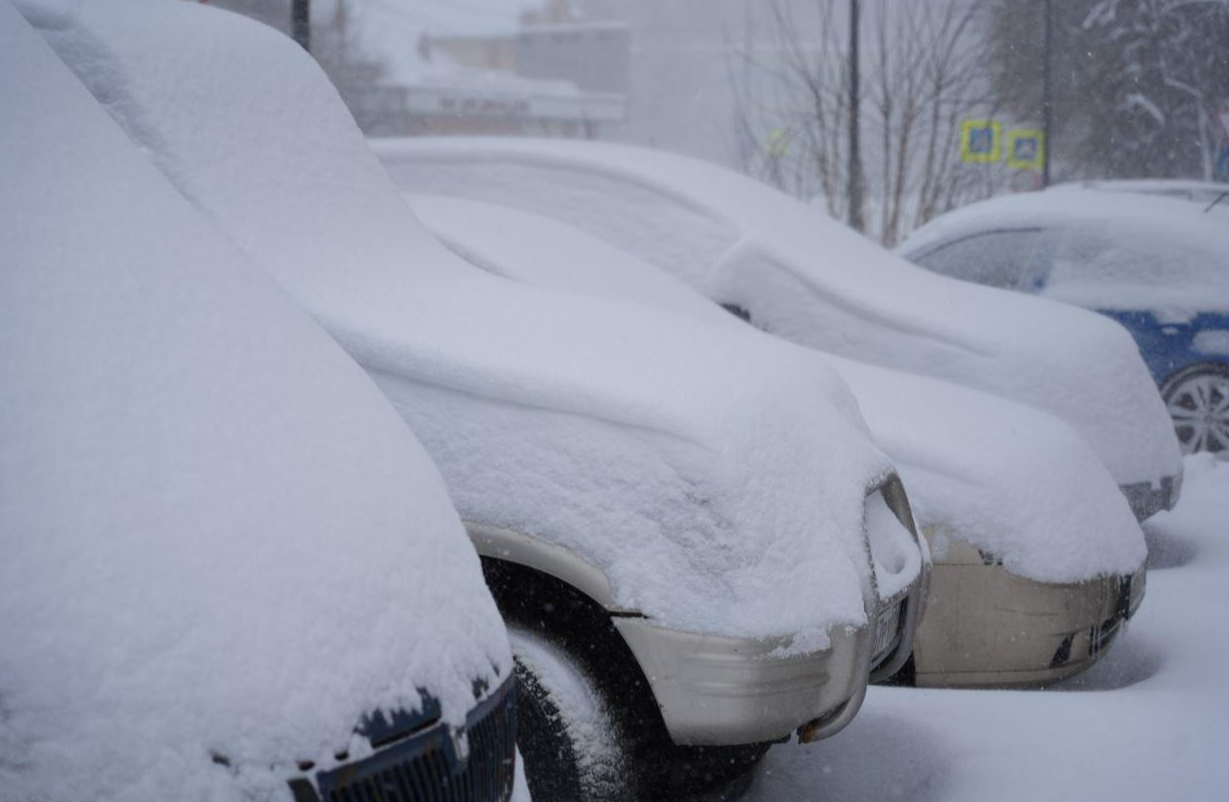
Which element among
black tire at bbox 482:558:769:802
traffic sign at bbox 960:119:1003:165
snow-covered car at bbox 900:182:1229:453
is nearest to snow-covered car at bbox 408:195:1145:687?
black tire at bbox 482:558:769:802

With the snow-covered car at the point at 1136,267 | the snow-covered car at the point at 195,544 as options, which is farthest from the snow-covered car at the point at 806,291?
the snow-covered car at the point at 195,544

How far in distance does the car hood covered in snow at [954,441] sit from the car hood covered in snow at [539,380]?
0.58m

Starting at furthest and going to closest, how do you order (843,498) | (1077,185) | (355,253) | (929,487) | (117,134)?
(1077,185) → (929,487) → (355,253) → (843,498) → (117,134)

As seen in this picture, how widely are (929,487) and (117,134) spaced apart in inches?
95.7

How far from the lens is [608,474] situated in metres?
2.88

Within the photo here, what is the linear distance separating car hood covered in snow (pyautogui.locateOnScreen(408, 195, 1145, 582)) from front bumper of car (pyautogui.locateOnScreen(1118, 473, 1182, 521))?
1.20 m

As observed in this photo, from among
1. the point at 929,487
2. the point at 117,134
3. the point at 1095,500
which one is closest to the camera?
the point at 117,134

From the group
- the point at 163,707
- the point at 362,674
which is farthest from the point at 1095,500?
the point at 163,707

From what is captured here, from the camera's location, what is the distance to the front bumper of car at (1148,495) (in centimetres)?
563

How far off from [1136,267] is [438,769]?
22.8ft

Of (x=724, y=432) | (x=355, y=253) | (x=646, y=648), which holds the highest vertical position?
(x=355, y=253)

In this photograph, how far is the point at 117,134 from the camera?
8.29 ft

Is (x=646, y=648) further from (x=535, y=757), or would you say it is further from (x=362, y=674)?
(x=362, y=674)

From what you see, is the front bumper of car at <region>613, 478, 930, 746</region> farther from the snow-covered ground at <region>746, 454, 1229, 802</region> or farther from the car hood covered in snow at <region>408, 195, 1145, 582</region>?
the car hood covered in snow at <region>408, 195, 1145, 582</region>
